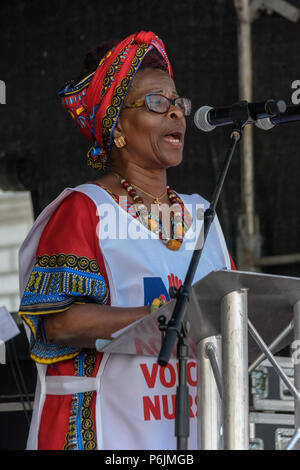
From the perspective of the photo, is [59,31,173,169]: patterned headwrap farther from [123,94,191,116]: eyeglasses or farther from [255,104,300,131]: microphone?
[255,104,300,131]: microphone

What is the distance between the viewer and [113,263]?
251cm

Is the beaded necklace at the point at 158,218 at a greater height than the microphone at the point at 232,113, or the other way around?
the microphone at the point at 232,113

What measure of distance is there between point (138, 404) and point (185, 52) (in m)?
2.87

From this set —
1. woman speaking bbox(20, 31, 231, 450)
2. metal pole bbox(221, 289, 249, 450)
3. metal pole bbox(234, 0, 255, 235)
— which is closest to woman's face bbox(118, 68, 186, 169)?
woman speaking bbox(20, 31, 231, 450)

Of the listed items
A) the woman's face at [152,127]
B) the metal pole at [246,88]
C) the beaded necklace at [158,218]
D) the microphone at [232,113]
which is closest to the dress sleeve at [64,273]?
the beaded necklace at [158,218]

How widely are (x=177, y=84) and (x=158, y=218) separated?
2.17m

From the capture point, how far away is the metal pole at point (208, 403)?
2.09 metres

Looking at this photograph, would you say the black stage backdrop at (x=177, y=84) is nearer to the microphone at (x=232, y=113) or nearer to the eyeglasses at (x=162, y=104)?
the eyeglasses at (x=162, y=104)

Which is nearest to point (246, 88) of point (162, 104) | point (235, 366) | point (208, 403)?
point (162, 104)

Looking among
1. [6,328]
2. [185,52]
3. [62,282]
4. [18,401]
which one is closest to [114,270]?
[62,282]

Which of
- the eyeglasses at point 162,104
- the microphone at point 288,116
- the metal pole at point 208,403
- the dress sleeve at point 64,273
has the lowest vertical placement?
the metal pole at point 208,403

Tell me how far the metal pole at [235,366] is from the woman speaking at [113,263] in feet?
0.95
